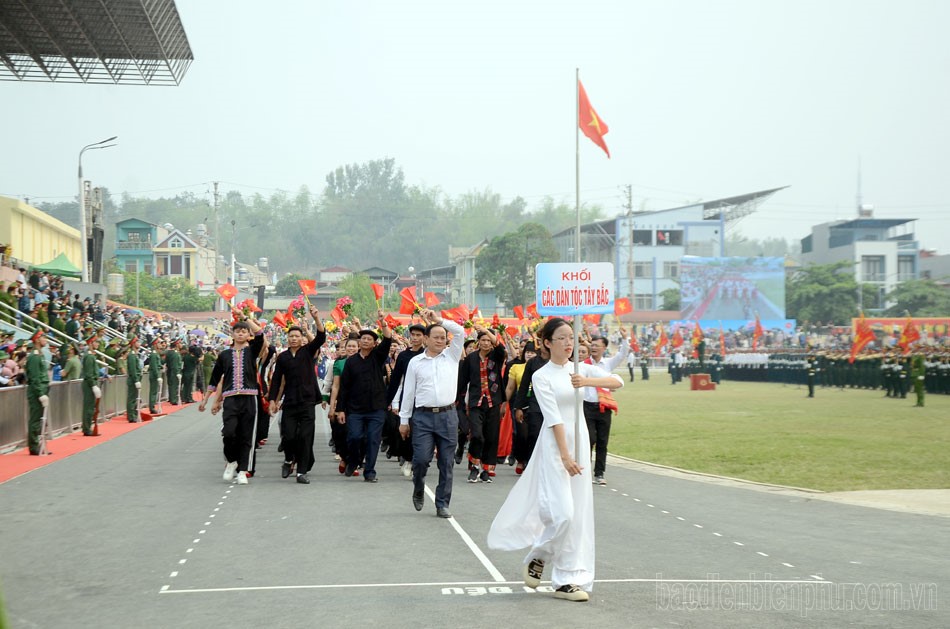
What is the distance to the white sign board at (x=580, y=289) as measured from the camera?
855cm

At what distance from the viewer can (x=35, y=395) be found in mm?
17969

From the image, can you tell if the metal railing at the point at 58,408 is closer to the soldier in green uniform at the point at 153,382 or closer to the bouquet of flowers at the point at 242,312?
the soldier in green uniform at the point at 153,382

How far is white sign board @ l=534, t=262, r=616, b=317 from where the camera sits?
855 centimetres

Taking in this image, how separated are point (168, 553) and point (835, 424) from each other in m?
18.2

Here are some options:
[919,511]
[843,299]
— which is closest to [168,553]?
[919,511]

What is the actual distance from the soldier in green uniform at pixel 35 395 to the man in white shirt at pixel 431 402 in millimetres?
9042

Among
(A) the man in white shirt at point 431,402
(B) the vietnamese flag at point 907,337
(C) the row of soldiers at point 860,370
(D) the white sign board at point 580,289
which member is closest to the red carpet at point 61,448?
(A) the man in white shirt at point 431,402

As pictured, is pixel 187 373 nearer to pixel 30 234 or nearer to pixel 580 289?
pixel 30 234

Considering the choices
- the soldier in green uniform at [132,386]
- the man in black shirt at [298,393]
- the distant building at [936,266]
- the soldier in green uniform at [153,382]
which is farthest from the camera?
the distant building at [936,266]

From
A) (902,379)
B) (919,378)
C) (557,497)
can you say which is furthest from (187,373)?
(557,497)

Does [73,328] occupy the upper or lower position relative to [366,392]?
upper

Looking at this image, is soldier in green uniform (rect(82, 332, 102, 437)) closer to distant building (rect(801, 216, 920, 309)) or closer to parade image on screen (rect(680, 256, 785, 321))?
parade image on screen (rect(680, 256, 785, 321))

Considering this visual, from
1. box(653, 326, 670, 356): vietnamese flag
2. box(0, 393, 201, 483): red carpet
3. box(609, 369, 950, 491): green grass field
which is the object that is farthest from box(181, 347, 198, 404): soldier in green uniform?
box(653, 326, 670, 356): vietnamese flag

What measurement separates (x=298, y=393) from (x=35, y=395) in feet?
19.8
